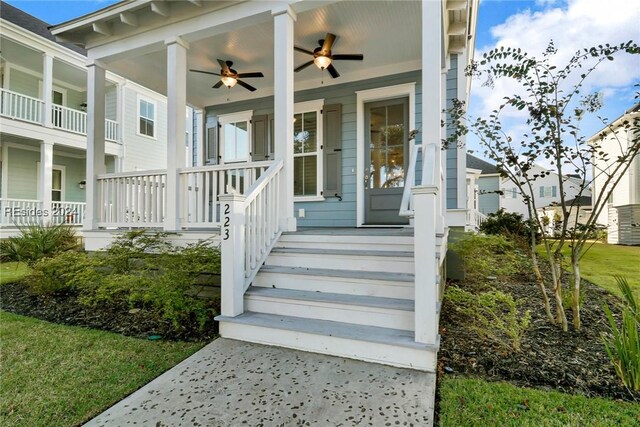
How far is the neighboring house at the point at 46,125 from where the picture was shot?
8.46 metres

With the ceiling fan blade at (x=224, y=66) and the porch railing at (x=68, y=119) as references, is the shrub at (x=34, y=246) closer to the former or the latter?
the ceiling fan blade at (x=224, y=66)

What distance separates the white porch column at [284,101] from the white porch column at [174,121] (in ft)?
4.90

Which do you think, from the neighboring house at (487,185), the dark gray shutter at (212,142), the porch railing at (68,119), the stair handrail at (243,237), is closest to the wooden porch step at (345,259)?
the stair handrail at (243,237)

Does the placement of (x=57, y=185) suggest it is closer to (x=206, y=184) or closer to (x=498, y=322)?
(x=206, y=184)

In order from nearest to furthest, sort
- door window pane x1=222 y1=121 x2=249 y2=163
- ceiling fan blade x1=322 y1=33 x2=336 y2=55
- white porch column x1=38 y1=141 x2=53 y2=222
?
ceiling fan blade x1=322 y1=33 x2=336 y2=55 → door window pane x1=222 y1=121 x2=249 y2=163 → white porch column x1=38 y1=141 x2=53 y2=222

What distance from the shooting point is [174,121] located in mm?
4312

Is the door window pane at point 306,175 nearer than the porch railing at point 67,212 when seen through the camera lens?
Yes

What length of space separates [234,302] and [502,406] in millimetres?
2043

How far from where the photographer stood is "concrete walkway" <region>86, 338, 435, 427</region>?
171 centimetres

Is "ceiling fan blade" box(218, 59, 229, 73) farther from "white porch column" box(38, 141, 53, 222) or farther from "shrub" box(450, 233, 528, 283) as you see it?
"white porch column" box(38, 141, 53, 222)

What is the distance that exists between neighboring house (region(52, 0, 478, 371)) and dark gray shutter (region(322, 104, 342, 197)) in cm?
2

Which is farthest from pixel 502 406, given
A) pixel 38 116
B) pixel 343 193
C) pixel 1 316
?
pixel 38 116

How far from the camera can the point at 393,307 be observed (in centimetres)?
243

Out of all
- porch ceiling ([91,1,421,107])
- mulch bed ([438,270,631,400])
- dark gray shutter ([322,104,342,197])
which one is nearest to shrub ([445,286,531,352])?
mulch bed ([438,270,631,400])
